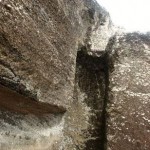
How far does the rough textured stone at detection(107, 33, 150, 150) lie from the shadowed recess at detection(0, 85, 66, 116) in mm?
193

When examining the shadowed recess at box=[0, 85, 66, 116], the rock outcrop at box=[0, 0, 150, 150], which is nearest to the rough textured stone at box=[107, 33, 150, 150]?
the rock outcrop at box=[0, 0, 150, 150]

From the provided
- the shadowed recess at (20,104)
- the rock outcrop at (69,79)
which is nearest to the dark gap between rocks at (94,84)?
the rock outcrop at (69,79)

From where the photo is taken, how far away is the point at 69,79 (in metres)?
0.83

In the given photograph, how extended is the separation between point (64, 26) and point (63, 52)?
0.06 m

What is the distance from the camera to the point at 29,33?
57cm

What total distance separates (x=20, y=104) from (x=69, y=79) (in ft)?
0.78

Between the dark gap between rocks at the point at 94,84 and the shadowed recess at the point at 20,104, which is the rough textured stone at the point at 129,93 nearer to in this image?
the dark gap between rocks at the point at 94,84

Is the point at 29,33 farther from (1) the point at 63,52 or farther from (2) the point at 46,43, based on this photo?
(1) the point at 63,52

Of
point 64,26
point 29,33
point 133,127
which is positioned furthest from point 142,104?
point 29,33

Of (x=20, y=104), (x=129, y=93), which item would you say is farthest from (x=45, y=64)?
(x=129, y=93)

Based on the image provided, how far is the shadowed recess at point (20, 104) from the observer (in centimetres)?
55

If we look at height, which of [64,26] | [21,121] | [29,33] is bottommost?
[21,121]

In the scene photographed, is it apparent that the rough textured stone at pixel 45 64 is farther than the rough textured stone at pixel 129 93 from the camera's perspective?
No

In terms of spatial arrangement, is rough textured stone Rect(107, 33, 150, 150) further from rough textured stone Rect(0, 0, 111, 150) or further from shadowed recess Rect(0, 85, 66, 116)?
shadowed recess Rect(0, 85, 66, 116)
